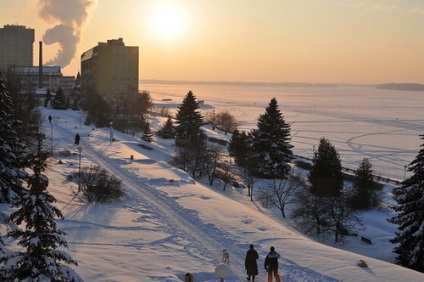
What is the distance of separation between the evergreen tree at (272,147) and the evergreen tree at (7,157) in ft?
96.2

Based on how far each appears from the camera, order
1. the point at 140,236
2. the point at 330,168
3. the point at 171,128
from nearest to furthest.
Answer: the point at 140,236
the point at 330,168
the point at 171,128

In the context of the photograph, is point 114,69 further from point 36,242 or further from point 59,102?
point 36,242

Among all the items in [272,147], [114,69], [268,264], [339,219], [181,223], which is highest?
[114,69]

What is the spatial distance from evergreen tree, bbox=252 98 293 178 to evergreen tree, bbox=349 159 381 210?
822 centimetres

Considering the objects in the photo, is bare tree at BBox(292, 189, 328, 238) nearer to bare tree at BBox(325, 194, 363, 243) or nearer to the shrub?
bare tree at BBox(325, 194, 363, 243)

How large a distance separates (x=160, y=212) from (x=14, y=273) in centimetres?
1457

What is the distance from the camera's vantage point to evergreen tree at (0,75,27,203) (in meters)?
19.0

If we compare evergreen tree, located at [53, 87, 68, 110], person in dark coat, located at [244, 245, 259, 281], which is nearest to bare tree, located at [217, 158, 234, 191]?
person in dark coat, located at [244, 245, 259, 281]

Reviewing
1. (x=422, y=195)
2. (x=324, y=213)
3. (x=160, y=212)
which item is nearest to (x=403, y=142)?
(x=324, y=213)

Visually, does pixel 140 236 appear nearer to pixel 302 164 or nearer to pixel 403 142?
pixel 302 164

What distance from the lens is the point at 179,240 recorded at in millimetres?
18625

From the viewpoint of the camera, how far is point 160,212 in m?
23.4

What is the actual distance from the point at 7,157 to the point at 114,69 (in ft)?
333

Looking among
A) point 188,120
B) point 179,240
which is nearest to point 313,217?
point 179,240
